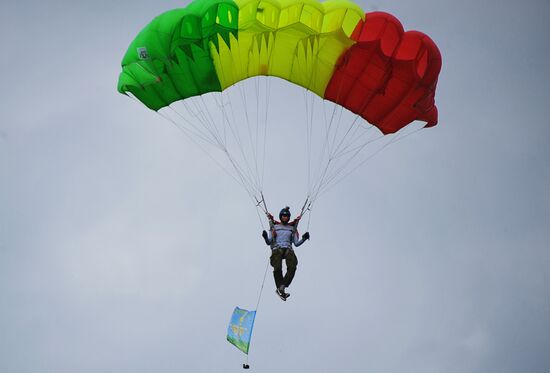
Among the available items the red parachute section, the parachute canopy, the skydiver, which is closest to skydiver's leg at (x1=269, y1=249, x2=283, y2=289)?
the skydiver

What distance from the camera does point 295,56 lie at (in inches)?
977

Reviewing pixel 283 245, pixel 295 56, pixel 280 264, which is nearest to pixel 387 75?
pixel 295 56

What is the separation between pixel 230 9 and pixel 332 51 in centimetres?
281

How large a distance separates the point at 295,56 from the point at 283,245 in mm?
4993

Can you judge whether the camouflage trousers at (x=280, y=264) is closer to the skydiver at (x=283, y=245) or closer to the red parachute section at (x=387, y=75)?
the skydiver at (x=283, y=245)

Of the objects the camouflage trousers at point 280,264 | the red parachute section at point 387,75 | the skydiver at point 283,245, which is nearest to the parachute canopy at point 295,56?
the red parachute section at point 387,75

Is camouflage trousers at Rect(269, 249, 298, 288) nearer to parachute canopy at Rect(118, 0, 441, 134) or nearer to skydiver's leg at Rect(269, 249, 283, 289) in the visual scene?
skydiver's leg at Rect(269, 249, 283, 289)

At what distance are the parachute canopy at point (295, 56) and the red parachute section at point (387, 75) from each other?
2 centimetres

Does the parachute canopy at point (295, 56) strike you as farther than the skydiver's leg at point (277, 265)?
Yes

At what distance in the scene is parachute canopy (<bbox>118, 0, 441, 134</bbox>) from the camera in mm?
23500

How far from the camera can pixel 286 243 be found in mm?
23250

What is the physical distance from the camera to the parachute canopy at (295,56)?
23.5 metres

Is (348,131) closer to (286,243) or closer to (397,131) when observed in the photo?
(397,131)

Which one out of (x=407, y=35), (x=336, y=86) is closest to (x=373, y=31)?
(x=407, y=35)
